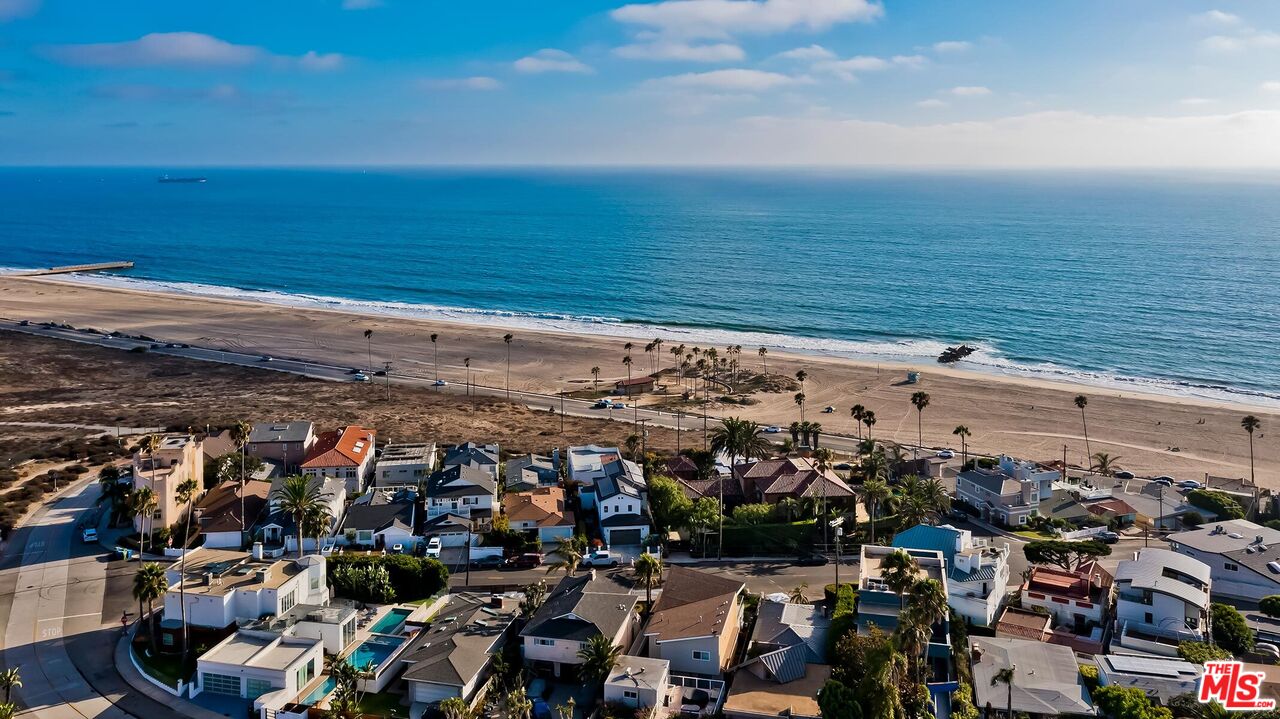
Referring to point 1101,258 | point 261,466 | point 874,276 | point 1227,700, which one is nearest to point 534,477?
point 261,466

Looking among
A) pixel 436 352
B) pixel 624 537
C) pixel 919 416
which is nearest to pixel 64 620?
pixel 624 537

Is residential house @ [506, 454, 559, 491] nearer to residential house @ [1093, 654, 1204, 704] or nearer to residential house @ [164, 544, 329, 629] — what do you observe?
residential house @ [164, 544, 329, 629]

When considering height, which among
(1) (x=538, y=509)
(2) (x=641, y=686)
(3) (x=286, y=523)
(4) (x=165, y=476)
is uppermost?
(4) (x=165, y=476)

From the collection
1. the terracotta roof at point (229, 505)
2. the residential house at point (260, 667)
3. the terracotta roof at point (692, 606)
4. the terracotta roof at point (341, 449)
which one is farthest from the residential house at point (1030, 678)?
the terracotta roof at point (341, 449)

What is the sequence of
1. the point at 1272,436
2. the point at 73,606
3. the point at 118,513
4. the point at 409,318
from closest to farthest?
the point at 73,606 < the point at 118,513 < the point at 1272,436 < the point at 409,318

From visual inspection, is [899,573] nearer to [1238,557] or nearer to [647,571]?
[647,571]

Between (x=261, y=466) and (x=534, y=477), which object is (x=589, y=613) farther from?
(x=261, y=466)

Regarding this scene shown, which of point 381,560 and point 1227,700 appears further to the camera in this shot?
point 381,560
